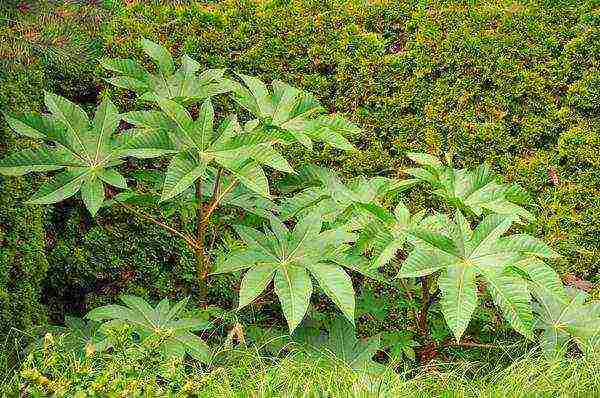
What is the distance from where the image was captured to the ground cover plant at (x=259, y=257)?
267 centimetres

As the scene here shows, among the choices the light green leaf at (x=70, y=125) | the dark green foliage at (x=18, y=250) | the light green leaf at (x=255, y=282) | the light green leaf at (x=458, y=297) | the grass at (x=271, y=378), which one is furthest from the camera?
the dark green foliage at (x=18, y=250)

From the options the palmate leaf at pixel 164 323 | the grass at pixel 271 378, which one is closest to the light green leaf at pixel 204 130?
the palmate leaf at pixel 164 323

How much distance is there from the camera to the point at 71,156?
287 cm

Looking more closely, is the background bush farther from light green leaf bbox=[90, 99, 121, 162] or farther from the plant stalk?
light green leaf bbox=[90, 99, 121, 162]

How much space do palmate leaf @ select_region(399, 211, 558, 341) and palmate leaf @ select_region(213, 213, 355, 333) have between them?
9.8 inches

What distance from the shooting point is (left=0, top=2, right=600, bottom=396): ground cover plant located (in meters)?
2.67

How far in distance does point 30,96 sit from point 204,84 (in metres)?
1.06

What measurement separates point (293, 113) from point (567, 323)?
53.4 inches

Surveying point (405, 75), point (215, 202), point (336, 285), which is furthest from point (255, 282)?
point (405, 75)

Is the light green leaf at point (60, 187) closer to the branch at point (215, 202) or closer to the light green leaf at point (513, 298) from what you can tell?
the branch at point (215, 202)

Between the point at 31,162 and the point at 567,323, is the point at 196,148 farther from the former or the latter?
the point at 567,323

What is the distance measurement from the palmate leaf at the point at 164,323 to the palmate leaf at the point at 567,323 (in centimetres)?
130

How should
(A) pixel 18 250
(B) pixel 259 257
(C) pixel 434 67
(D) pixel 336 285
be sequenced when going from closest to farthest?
(D) pixel 336 285
(B) pixel 259 257
(A) pixel 18 250
(C) pixel 434 67

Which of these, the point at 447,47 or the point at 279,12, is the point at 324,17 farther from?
the point at 447,47
